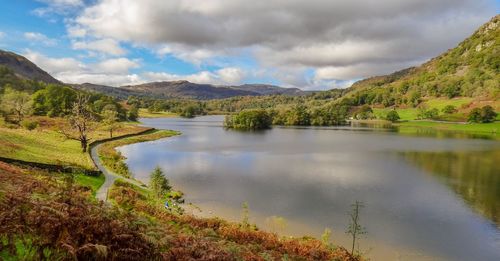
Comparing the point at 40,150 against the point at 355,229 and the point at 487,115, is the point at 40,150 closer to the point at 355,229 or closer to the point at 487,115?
the point at 355,229

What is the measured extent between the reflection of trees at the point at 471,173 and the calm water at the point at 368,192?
0.13m

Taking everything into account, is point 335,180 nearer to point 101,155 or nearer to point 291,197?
point 291,197

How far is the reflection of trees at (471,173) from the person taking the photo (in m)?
40.9

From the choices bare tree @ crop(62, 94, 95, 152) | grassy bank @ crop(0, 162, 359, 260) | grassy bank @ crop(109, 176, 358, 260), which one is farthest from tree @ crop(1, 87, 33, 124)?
grassy bank @ crop(0, 162, 359, 260)

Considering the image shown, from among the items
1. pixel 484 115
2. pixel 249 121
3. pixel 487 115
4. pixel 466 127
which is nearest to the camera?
pixel 466 127

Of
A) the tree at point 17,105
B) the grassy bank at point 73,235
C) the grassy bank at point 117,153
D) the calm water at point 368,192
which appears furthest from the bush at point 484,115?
the grassy bank at point 73,235

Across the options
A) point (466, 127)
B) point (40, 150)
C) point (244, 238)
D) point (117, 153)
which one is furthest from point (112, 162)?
point (466, 127)

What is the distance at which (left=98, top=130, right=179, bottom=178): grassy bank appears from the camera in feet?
166

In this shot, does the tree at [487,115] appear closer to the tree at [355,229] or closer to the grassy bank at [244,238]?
the tree at [355,229]

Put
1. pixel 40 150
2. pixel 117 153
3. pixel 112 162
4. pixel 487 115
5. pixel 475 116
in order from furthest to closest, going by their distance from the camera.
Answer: pixel 475 116 < pixel 487 115 < pixel 117 153 < pixel 112 162 < pixel 40 150

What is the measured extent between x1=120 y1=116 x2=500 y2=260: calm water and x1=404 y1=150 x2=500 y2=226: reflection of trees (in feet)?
0.42

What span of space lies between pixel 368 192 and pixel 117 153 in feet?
160

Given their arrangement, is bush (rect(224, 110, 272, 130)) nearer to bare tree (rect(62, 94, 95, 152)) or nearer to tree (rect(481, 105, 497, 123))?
bare tree (rect(62, 94, 95, 152))

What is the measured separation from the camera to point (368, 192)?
44938 millimetres
